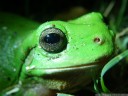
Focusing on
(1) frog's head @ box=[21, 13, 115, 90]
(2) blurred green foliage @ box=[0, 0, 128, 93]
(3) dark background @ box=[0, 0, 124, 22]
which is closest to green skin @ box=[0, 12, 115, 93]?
(1) frog's head @ box=[21, 13, 115, 90]

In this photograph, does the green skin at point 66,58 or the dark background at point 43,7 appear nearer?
the green skin at point 66,58

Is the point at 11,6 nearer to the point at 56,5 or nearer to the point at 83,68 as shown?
the point at 56,5

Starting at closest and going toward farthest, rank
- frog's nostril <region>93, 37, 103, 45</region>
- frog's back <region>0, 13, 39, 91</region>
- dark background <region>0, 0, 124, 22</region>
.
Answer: frog's nostril <region>93, 37, 103, 45</region>, frog's back <region>0, 13, 39, 91</region>, dark background <region>0, 0, 124, 22</region>

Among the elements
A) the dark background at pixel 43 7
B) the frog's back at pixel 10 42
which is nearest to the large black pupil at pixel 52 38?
the frog's back at pixel 10 42

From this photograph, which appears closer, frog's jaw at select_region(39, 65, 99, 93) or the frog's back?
frog's jaw at select_region(39, 65, 99, 93)

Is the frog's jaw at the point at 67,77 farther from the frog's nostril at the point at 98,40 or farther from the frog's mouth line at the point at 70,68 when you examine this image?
the frog's nostril at the point at 98,40

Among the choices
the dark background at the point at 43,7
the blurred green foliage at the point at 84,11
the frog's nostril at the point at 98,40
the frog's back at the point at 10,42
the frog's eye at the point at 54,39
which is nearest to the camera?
the frog's nostril at the point at 98,40

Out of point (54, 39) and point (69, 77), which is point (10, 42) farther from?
point (69, 77)

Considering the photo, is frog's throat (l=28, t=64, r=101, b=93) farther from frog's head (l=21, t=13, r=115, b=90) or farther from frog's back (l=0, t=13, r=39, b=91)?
frog's back (l=0, t=13, r=39, b=91)

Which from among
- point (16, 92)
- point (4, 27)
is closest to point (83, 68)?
point (16, 92)
